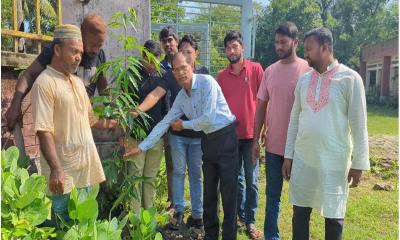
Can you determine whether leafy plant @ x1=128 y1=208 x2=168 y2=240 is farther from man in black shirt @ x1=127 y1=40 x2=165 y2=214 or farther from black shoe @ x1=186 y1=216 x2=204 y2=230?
black shoe @ x1=186 y1=216 x2=204 y2=230

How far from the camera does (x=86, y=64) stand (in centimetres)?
315

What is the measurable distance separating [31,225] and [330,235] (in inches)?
76.0

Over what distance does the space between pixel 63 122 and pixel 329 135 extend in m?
1.69

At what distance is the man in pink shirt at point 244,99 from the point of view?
3.87m

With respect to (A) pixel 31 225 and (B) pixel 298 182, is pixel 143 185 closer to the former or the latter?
(B) pixel 298 182

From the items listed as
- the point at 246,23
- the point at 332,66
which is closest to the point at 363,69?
the point at 246,23

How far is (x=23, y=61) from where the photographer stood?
3.50 meters

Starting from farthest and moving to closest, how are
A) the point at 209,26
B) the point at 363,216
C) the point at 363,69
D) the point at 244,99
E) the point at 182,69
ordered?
the point at 363,69 → the point at 209,26 → the point at 363,216 → the point at 244,99 → the point at 182,69

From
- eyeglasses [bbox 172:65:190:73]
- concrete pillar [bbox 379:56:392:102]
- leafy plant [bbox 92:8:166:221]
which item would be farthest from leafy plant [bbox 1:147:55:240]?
concrete pillar [bbox 379:56:392:102]

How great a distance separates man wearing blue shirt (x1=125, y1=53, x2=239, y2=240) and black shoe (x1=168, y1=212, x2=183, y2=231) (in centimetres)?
61

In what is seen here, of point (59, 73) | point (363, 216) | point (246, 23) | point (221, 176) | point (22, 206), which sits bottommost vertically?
point (363, 216)

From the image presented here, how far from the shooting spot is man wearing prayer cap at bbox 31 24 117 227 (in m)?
2.40

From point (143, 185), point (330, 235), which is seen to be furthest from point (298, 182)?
point (143, 185)

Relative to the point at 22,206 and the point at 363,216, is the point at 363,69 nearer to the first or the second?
the point at 363,216
